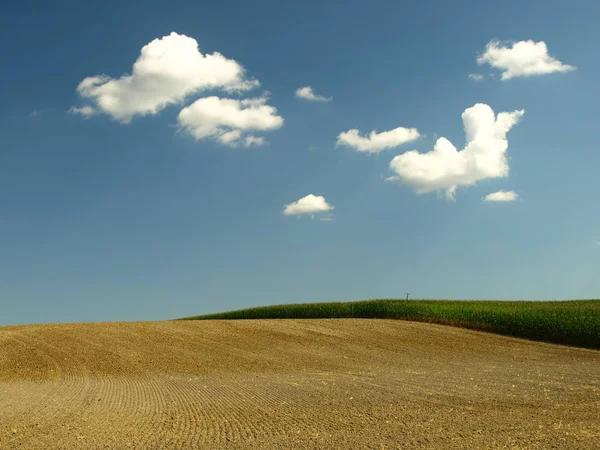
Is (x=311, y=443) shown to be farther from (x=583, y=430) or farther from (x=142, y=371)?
(x=142, y=371)

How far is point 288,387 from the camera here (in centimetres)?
1617

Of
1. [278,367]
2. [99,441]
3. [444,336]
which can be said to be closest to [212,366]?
[278,367]

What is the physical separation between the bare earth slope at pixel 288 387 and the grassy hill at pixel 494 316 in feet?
7.66

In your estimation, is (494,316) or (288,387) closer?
(288,387)

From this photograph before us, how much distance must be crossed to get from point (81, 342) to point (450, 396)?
1565cm

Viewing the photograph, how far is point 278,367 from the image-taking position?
20969mm

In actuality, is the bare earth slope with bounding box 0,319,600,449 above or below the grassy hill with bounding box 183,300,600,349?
below

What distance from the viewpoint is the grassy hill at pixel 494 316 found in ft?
99.0

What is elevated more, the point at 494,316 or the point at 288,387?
the point at 494,316

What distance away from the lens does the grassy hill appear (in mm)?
30172

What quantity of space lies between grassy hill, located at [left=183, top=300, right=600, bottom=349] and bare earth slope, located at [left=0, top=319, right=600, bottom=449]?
233 centimetres

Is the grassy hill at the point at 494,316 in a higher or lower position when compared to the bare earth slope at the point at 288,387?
higher

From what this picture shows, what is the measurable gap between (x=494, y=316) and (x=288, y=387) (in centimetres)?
2098

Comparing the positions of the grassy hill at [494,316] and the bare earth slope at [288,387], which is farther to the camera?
the grassy hill at [494,316]
